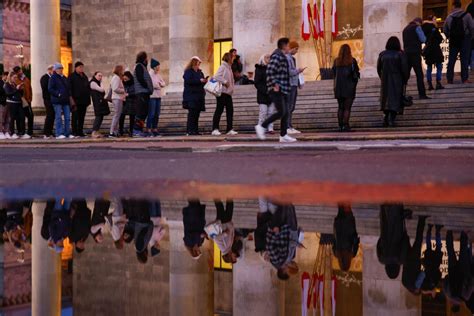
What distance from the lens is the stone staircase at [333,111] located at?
20.7 m

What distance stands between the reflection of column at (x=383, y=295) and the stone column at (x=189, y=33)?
1055 inches

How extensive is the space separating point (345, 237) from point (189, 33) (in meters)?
26.2

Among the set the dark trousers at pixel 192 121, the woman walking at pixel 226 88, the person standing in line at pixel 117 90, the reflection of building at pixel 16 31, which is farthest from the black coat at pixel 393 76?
the reflection of building at pixel 16 31

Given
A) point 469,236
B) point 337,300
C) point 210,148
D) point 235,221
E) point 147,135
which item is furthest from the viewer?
point 147,135

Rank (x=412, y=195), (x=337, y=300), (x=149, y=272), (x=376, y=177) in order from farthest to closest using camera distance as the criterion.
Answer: (x=376, y=177)
(x=412, y=195)
(x=149, y=272)
(x=337, y=300)

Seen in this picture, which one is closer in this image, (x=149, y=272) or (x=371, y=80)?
(x=149, y=272)

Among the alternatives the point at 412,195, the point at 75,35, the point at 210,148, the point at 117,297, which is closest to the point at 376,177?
the point at 412,195

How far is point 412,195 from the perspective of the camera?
5.68 metres

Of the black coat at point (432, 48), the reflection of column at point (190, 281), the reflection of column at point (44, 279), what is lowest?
the reflection of column at point (190, 281)

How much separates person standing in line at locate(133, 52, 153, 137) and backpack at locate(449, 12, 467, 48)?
24.0 ft

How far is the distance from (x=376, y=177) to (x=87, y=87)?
17851mm

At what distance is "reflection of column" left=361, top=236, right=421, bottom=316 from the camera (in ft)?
8.39

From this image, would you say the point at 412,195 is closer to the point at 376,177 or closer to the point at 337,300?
the point at 376,177

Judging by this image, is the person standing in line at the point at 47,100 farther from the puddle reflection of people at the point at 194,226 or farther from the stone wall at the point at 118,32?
the puddle reflection of people at the point at 194,226
